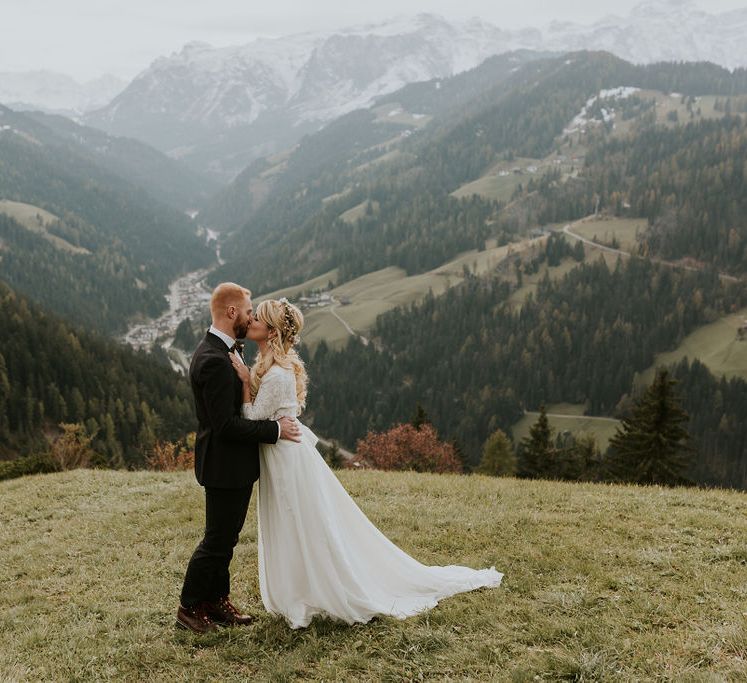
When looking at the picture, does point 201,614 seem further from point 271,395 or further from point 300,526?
point 271,395

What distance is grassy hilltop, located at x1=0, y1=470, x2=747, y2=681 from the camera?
7.67 m

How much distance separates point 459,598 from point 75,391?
133 meters

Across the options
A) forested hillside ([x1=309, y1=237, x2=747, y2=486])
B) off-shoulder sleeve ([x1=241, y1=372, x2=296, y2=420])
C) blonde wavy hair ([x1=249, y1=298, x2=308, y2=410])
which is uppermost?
blonde wavy hair ([x1=249, y1=298, x2=308, y2=410])

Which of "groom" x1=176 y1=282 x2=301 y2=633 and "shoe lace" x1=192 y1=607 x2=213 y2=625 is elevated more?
"groom" x1=176 y1=282 x2=301 y2=633

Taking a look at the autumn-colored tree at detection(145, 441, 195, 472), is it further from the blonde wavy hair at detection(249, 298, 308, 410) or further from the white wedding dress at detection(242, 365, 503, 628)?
the blonde wavy hair at detection(249, 298, 308, 410)

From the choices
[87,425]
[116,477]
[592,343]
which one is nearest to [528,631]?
[116,477]

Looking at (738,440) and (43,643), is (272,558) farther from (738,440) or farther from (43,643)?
(738,440)

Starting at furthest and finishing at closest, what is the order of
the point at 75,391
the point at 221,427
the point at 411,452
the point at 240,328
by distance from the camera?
1. the point at 75,391
2. the point at 411,452
3. the point at 240,328
4. the point at 221,427

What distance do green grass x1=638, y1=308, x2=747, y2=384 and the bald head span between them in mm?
188784

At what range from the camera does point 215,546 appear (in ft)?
29.2

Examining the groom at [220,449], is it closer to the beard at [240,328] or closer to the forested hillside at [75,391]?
the beard at [240,328]

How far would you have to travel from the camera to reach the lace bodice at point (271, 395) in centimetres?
841

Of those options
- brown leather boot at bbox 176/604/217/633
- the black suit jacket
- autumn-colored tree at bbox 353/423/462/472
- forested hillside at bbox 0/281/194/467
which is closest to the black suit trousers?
brown leather boot at bbox 176/604/217/633

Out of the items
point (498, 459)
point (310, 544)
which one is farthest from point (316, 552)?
point (498, 459)
